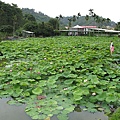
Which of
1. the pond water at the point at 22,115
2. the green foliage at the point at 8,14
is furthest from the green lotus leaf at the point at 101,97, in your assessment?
the green foliage at the point at 8,14

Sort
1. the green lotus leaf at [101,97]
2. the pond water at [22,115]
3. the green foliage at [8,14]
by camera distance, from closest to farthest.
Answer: the pond water at [22,115], the green lotus leaf at [101,97], the green foliage at [8,14]

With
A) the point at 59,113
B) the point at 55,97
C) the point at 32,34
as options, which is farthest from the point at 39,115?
the point at 32,34

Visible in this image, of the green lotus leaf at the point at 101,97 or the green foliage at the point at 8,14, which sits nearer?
the green lotus leaf at the point at 101,97

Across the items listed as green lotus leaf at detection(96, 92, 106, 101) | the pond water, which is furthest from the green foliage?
green lotus leaf at detection(96, 92, 106, 101)

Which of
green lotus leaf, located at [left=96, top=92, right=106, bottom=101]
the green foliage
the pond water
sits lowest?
the pond water

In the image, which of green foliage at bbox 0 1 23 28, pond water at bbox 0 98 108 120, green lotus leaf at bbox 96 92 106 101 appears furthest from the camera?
green foliage at bbox 0 1 23 28

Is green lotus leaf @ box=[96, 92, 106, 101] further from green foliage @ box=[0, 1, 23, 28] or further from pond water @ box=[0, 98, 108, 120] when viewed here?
green foliage @ box=[0, 1, 23, 28]

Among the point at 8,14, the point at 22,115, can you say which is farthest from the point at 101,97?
the point at 8,14

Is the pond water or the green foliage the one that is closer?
the pond water

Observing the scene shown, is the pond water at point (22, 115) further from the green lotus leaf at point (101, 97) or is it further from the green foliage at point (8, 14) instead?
the green foliage at point (8, 14)

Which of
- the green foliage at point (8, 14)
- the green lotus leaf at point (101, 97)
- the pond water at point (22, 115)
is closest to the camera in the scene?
the pond water at point (22, 115)

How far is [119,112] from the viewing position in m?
2.65

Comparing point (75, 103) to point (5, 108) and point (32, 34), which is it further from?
point (32, 34)

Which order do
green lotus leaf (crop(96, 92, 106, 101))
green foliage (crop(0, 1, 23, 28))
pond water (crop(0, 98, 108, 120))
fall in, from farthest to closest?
green foliage (crop(0, 1, 23, 28)), green lotus leaf (crop(96, 92, 106, 101)), pond water (crop(0, 98, 108, 120))
